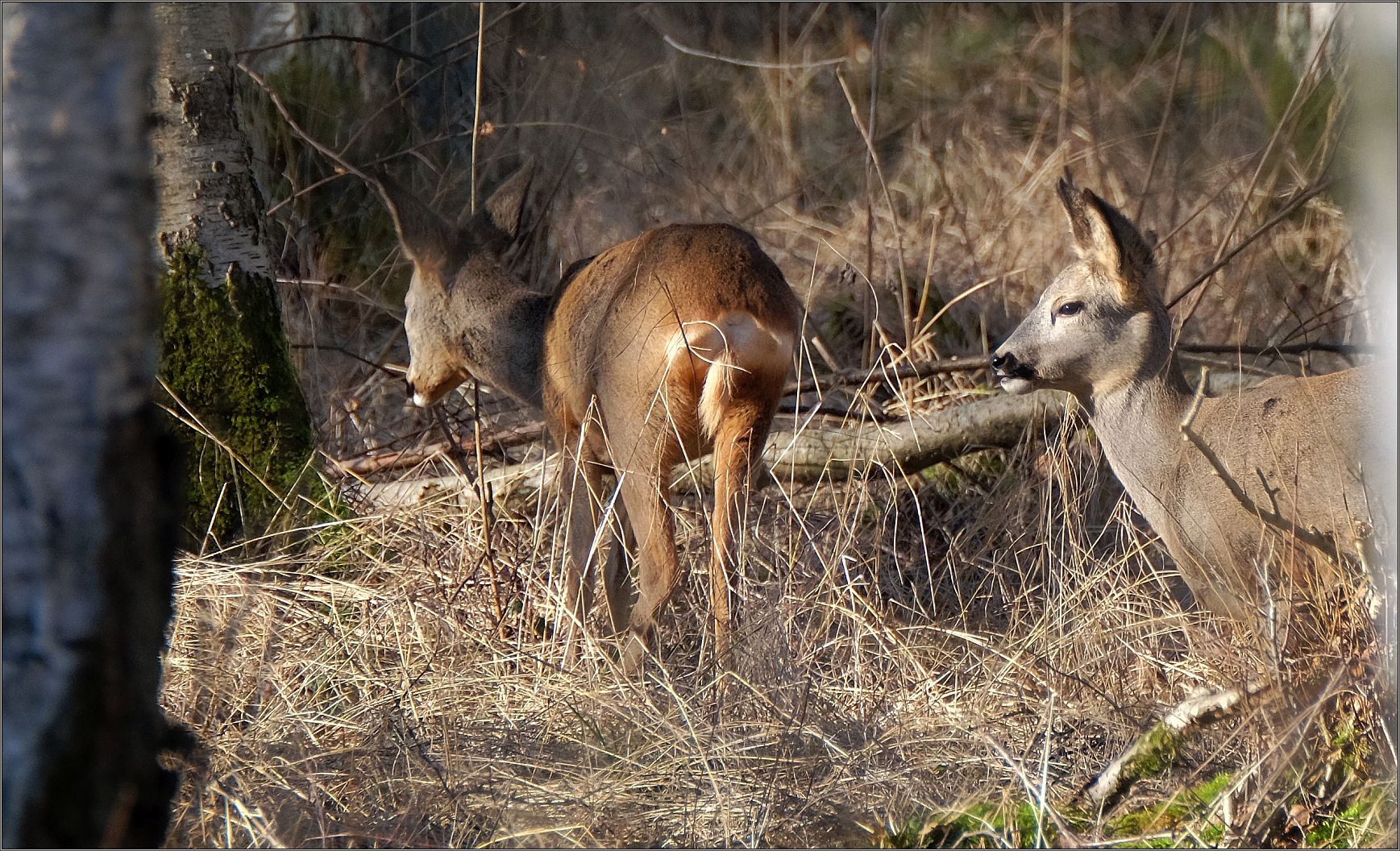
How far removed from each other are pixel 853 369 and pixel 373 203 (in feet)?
12.4

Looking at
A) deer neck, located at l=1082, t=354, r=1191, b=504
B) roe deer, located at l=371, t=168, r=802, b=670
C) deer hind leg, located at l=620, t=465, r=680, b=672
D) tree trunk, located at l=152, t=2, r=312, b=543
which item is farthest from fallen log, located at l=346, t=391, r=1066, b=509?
deer neck, located at l=1082, t=354, r=1191, b=504

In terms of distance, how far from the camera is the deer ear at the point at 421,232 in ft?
17.4

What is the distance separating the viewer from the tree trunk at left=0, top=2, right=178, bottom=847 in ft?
6.51

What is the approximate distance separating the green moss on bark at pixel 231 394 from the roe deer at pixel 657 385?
0.77 metres

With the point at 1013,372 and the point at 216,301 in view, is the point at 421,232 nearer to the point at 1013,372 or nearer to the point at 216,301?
the point at 216,301

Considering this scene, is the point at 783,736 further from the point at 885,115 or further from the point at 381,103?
the point at 885,115

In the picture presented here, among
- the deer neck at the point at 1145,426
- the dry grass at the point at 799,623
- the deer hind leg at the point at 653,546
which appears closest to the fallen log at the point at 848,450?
the dry grass at the point at 799,623

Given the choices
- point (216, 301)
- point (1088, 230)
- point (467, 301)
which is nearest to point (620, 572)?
point (467, 301)

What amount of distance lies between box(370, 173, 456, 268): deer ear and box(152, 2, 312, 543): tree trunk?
2.51ft

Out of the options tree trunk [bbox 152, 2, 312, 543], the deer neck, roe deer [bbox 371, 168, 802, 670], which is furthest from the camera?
tree trunk [bbox 152, 2, 312, 543]

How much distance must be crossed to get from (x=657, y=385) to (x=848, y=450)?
1.30 m

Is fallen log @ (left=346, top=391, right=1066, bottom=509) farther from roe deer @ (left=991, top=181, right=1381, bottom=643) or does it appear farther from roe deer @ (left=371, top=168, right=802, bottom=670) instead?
roe deer @ (left=991, top=181, right=1381, bottom=643)

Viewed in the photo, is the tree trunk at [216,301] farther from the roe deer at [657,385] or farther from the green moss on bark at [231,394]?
the roe deer at [657,385]

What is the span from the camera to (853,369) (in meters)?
5.93
